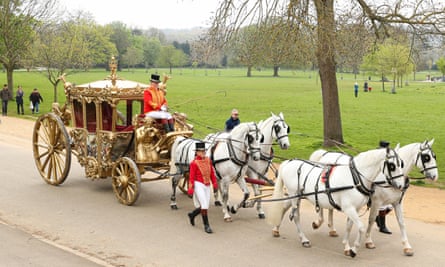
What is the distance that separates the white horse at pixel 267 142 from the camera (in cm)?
1145

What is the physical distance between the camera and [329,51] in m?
17.3

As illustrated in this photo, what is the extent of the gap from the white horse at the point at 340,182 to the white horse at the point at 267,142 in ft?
3.79

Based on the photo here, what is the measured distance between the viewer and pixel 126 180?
488 inches

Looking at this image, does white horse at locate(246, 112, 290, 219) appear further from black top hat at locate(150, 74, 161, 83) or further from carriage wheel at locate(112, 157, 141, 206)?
black top hat at locate(150, 74, 161, 83)

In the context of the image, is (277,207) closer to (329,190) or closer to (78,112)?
(329,190)

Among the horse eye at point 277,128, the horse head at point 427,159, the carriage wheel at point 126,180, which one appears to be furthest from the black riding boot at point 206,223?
the horse head at point 427,159

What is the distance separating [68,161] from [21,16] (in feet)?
100

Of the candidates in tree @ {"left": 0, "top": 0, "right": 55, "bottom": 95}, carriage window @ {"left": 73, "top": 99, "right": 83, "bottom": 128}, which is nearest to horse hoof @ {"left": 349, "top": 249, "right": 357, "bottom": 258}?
carriage window @ {"left": 73, "top": 99, "right": 83, "bottom": 128}

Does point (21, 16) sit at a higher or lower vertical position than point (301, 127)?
higher

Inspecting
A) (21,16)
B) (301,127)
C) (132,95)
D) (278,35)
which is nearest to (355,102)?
(301,127)

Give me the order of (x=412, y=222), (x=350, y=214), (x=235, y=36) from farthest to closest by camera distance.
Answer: (x=235, y=36)
(x=412, y=222)
(x=350, y=214)

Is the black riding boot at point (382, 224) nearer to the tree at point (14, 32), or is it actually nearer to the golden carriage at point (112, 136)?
the golden carriage at point (112, 136)

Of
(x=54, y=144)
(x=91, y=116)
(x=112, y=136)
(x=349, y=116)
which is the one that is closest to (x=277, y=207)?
(x=112, y=136)

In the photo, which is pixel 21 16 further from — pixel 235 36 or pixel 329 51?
pixel 329 51
